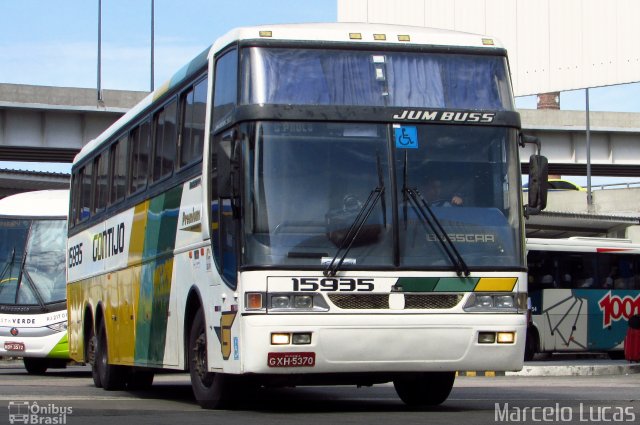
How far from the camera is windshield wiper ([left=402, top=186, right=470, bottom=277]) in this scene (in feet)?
39.7

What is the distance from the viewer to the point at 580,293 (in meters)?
32.7

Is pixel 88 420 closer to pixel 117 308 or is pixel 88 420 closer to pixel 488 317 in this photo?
pixel 488 317

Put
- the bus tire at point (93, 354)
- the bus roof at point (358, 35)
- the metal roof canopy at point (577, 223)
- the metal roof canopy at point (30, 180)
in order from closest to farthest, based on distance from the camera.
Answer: the bus roof at point (358, 35)
the bus tire at point (93, 354)
the metal roof canopy at point (577, 223)
the metal roof canopy at point (30, 180)

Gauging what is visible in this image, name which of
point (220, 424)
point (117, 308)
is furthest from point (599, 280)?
point (220, 424)

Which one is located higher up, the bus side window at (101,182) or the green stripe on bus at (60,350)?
the bus side window at (101,182)

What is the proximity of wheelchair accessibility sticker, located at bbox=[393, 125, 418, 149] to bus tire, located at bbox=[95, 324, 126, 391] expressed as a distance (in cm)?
750

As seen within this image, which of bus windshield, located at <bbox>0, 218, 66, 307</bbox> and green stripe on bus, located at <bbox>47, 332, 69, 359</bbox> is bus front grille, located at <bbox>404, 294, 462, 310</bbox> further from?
bus windshield, located at <bbox>0, 218, 66, 307</bbox>

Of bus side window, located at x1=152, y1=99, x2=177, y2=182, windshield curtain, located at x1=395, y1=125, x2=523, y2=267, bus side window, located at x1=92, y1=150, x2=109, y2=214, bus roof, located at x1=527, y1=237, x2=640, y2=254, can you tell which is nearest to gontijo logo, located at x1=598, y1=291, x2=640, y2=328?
bus roof, located at x1=527, y1=237, x2=640, y2=254

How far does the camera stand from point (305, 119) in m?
12.1

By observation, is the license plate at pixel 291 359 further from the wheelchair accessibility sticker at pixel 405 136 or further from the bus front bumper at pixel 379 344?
the wheelchair accessibility sticker at pixel 405 136

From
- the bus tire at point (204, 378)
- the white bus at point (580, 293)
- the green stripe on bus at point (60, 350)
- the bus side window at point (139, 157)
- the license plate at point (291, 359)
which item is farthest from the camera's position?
the white bus at point (580, 293)

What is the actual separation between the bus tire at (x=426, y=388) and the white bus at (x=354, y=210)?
17.0 inches

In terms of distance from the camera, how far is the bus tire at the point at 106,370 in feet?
60.3

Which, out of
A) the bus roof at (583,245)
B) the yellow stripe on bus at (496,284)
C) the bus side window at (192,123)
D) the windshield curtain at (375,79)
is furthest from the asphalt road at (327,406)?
the bus roof at (583,245)
